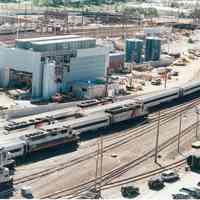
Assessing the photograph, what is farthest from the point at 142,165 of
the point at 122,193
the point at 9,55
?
the point at 9,55

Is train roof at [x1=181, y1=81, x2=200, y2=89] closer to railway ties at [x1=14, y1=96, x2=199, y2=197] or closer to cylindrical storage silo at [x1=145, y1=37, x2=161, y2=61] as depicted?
railway ties at [x1=14, y1=96, x2=199, y2=197]

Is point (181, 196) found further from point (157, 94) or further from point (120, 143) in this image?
point (157, 94)

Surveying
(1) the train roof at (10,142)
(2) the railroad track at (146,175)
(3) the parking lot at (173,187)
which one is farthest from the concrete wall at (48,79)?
(3) the parking lot at (173,187)

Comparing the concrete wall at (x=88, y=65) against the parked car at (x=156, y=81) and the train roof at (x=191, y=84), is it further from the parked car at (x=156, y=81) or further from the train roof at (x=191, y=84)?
the train roof at (x=191, y=84)

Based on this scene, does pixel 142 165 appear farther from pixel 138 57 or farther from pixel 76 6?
pixel 76 6

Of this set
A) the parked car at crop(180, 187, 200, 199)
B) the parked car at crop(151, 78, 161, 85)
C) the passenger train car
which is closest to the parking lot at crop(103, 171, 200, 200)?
the parked car at crop(180, 187, 200, 199)

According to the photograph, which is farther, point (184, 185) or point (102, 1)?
point (102, 1)
